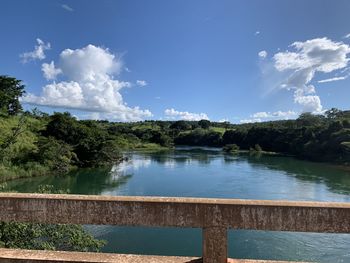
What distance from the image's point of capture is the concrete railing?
9.41ft

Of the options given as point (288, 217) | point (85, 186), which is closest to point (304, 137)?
point (85, 186)

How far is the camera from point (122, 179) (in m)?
43.6

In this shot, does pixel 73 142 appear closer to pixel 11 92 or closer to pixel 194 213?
pixel 11 92

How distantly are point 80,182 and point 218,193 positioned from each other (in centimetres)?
1726

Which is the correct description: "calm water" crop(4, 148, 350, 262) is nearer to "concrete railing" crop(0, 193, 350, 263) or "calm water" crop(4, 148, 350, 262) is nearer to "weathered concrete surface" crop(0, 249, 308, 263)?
"weathered concrete surface" crop(0, 249, 308, 263)

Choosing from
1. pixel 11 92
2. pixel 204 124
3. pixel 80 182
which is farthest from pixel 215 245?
pixel 204 124

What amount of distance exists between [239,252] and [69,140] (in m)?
45.2

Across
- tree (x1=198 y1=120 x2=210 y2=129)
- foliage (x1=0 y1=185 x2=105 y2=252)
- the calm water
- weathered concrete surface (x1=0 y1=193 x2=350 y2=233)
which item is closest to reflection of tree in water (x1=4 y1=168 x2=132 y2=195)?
the calm water

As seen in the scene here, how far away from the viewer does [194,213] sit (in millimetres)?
2947

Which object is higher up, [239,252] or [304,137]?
[304,137]

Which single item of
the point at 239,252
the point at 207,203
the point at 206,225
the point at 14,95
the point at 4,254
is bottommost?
the point at 239,252

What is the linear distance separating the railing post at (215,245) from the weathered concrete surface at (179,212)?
50 millimetres

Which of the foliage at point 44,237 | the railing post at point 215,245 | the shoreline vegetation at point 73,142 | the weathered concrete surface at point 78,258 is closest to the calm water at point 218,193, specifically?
the shoreline vegetation at point 73,142

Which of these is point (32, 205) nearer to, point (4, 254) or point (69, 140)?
point (4, 254)
